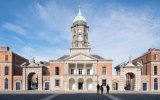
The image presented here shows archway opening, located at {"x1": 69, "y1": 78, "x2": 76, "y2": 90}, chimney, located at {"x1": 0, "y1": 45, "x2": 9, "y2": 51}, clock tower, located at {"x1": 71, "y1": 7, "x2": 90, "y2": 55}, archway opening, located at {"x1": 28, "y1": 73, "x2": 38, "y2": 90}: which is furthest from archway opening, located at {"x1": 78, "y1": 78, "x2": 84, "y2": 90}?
chimney, located at {"x1": 0, "y1": 45, "x2": 9, "y2": 51}

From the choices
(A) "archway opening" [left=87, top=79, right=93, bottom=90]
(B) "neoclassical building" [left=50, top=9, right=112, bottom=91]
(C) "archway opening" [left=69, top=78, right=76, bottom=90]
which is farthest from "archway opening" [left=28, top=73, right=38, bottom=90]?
(A) "archway opening" [left=87, top=79, right=93, bottom=90]

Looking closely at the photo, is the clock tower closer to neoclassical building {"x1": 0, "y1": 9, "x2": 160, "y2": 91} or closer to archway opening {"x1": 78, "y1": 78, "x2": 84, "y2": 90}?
neoclassical building {"x1": 0, "y1": 9, "x2": 160, "y2": 91}

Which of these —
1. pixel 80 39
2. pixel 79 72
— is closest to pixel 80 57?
pixel 79 72

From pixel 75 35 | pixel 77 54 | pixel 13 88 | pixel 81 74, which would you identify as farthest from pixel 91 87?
pixel 13 88

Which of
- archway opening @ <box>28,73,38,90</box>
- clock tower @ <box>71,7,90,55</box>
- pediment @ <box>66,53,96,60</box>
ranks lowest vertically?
archway opening @ <box>28,73,38,90</box>

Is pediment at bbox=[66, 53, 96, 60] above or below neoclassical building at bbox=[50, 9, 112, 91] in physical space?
above

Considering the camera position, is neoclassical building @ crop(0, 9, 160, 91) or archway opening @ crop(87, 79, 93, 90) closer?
neoclassical building @ crop(0, 9, 160, 91)

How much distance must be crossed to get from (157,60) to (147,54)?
426 cm

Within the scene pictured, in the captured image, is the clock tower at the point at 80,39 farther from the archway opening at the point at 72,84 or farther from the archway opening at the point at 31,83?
the archway opening at the point at 31,83

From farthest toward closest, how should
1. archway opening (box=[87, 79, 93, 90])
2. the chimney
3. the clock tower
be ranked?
the clock tower < the chimney < archway opening (box=[87, 79, 93, 90])

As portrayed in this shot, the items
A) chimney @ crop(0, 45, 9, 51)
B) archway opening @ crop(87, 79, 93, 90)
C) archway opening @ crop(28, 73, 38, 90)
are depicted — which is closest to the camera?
archway opening @ crop(87, 79, 93, 90)

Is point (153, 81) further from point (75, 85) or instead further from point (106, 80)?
point (75, 85)

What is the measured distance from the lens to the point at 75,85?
2980 inches

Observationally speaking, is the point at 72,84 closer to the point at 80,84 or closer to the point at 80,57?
the point at 80,84
